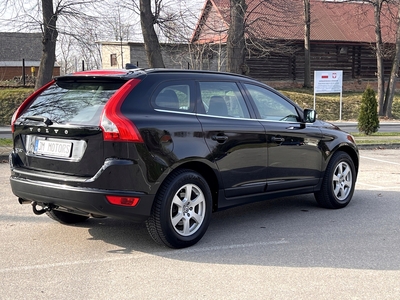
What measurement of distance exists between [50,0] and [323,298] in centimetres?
2000

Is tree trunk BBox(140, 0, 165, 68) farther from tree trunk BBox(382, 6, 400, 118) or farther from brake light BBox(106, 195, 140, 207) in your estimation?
brake light BBox(106, 195, 140, 207)

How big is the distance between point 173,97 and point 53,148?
4.16 feet

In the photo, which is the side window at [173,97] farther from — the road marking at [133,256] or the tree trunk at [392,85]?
the tree trunk at [392,85]

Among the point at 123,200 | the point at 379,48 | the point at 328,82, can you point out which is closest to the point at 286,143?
the point at 123,200

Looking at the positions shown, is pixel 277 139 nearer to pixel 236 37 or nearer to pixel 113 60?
pixel 236 37

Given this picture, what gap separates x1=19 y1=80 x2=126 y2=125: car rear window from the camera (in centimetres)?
510

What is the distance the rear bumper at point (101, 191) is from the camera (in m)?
4.91

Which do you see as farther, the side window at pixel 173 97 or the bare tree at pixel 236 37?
the bare tree at pixel 236 37

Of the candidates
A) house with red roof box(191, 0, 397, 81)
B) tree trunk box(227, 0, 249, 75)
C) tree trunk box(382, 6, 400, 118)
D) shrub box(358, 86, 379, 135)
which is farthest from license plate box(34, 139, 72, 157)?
house with red roof box(191, 0, 397, 81)

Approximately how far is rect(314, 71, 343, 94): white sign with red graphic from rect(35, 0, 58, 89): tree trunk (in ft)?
45.9

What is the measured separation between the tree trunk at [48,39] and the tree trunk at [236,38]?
7264 millimetres

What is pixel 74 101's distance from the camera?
5.30m

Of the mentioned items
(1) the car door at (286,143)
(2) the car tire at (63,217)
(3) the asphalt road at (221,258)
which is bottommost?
(3) the asphalt road at (221,258)

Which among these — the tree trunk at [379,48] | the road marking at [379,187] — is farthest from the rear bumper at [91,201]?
the tree trunk at [379,48]
